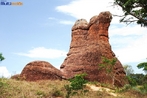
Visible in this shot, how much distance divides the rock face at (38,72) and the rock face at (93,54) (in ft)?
4.92

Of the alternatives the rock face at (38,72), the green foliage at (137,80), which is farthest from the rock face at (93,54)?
the green foliage at (137,80)

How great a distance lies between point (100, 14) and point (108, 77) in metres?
5.98

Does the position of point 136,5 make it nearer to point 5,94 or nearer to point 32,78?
Answer: point 32,78

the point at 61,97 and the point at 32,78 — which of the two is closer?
the point at 61,97

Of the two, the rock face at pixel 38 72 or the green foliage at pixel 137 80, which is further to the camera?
the green foliage at pixel 137 80

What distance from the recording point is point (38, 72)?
2286 cm

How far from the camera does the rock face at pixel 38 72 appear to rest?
74.7 feet

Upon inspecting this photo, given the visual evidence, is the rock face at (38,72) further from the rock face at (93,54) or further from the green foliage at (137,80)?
the green foliage at (137,80)

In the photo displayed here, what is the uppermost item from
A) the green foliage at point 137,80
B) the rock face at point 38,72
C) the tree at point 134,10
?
the tree at point 134,10

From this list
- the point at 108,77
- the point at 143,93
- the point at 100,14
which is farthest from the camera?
the point at 100,14

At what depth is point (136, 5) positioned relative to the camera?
2119cm

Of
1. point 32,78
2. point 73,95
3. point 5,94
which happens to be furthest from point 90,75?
point 5,94

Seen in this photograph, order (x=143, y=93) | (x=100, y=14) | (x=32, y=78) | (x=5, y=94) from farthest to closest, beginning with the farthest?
(x=100, y=14)
(x=32, y=78)
(x=143, y=93)
(x=5, y=94)

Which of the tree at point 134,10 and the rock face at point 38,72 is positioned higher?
the tree at point 134,10
